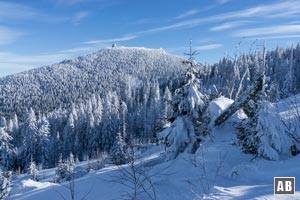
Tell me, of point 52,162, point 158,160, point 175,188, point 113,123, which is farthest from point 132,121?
point 175,188

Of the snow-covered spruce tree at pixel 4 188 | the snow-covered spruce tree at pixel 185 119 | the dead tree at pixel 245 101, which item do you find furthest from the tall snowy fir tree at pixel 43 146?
the snow-covered spruce tree at pixel 185 119

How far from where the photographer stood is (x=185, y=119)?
1916cm

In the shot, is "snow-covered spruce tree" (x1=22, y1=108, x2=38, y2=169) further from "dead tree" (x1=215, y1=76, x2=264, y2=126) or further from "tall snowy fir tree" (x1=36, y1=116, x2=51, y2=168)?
"dead tree" (x1=215, y1=76, x2=264, y2=126)

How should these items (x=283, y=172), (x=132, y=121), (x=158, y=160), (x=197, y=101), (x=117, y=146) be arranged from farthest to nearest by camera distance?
(x=132, y=121) → (x=117, y=146) → (x=158, y=160) → (x=197, y=101) → (x=283, y=172)

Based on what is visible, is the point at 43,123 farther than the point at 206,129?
Yes

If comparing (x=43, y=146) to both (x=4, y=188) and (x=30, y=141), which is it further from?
(x=4, y=188)

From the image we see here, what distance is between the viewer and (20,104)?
194 m

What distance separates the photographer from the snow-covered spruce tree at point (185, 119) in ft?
62.2

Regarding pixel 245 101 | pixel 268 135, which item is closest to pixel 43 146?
pixel 245 101

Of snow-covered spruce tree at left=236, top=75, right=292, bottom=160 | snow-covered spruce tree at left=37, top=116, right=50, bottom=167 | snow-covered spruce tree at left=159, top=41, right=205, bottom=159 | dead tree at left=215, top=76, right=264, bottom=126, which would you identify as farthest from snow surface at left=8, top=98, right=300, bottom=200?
snow-covered spruce tree at left=37, top=116, right=50, bottom=167

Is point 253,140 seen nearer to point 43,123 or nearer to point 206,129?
point 206,129

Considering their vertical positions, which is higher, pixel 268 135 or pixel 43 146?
pixel 268 135

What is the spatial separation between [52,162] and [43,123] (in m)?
10.6

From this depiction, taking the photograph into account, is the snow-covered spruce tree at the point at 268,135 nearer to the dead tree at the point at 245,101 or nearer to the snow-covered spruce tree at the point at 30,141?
the dead tree at the point at 245,101
